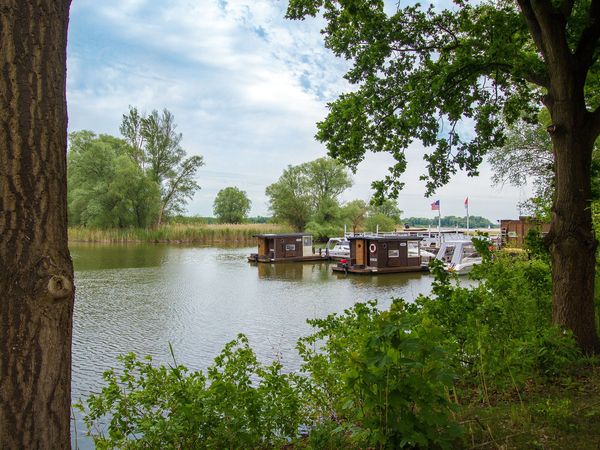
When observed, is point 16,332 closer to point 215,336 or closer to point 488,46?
point 488,46

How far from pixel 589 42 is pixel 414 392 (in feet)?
14.3

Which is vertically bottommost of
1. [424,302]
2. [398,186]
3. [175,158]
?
[424,302]

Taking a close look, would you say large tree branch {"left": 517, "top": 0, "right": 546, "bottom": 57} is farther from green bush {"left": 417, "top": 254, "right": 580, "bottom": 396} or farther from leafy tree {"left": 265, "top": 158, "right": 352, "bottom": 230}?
leafy tree {"left": 265, "top": 158, "right": 352, "bottom": 230}

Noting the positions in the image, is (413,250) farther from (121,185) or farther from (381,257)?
(121,185)

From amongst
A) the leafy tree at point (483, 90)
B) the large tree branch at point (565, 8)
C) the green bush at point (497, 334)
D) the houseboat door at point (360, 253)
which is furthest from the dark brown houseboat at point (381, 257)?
the large tree branch at point (565, 8)

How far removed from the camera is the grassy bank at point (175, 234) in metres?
47.3

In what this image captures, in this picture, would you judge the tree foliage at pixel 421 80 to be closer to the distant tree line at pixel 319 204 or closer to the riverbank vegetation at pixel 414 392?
the riverbank vegetation at pixel 414 392

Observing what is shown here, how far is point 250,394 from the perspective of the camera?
3.41 metres

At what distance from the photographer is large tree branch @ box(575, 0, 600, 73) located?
191 inches

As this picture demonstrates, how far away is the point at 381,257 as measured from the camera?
87.6 ft

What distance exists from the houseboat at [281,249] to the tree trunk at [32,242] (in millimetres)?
29602

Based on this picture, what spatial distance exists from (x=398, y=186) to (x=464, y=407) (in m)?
4.16

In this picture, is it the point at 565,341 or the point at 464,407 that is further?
the point at 565,341

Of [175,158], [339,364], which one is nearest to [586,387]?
[339,364]
